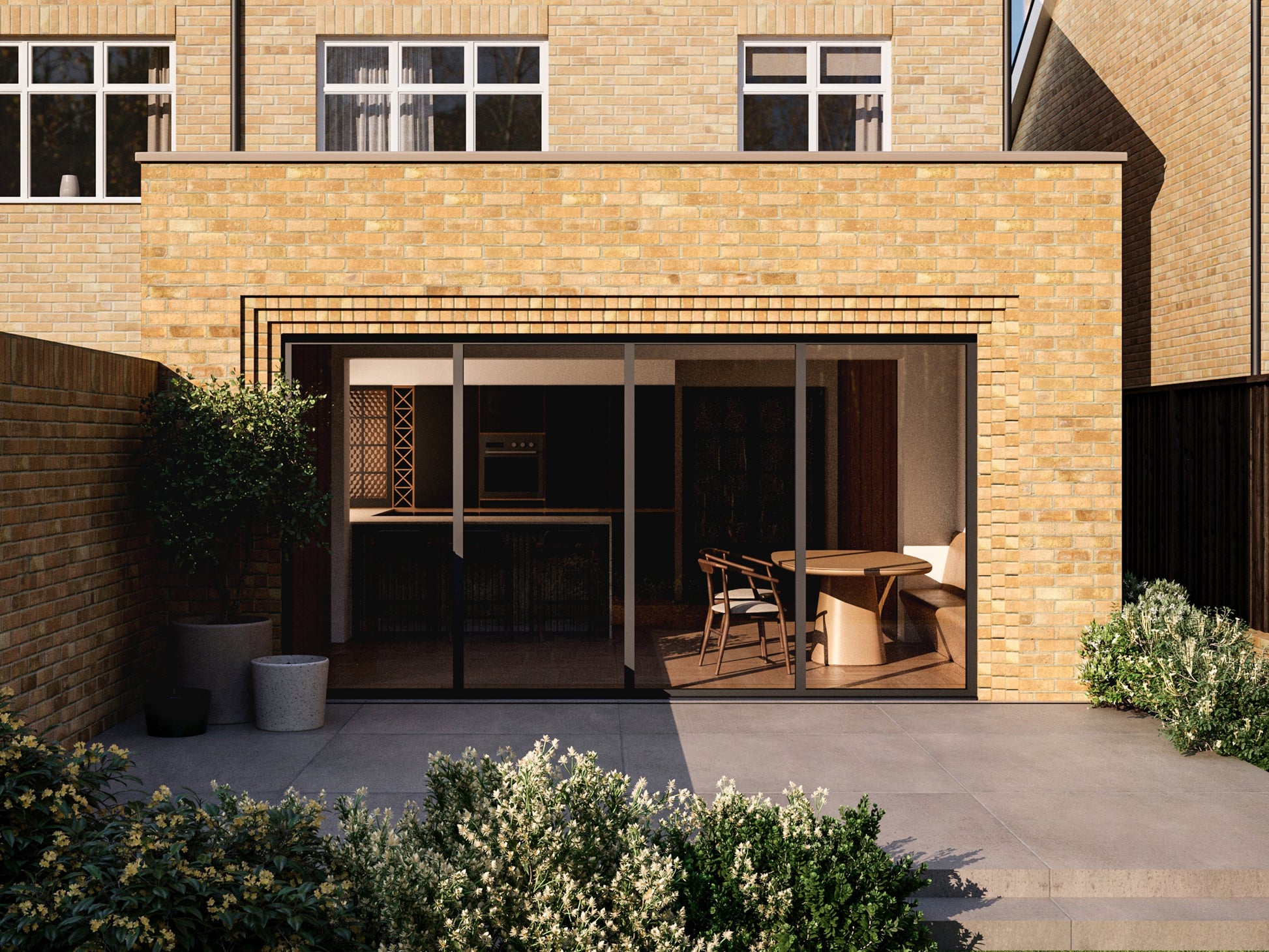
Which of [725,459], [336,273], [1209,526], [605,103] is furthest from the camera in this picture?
[725,459]

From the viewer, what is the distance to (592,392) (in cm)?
1231

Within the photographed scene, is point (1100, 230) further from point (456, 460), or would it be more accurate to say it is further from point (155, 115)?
point (155, 115)

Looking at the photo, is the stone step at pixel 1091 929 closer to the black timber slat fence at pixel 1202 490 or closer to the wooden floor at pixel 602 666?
the wooden floor at pixel 602 666

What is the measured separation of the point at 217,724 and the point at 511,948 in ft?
14.3

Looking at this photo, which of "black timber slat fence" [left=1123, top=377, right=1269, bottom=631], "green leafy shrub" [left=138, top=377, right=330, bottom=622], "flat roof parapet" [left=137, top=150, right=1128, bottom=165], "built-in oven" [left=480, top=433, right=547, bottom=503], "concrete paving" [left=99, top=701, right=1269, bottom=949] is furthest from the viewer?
"built-in oven" [left=480, top=433, right=547, bottom=503]

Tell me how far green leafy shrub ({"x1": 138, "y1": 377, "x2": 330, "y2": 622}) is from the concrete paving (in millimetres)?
1222

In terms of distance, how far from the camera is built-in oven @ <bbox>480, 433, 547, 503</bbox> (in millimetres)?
12250

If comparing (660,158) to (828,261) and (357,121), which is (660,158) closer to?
(828,261)

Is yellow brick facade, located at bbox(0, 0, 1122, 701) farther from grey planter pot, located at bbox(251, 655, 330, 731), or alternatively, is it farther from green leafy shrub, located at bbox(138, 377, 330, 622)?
grey planter pot, located at bbox(251, 655, 330, 731)

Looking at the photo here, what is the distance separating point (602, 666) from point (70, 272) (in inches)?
245

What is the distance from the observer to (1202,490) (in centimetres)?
883

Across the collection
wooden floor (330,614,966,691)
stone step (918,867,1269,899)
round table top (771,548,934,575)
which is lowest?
stone step (918,867,1269,899)

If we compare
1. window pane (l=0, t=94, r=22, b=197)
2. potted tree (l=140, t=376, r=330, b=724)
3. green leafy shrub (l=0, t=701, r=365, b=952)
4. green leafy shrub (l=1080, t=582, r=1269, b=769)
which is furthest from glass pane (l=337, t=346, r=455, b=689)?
green leafy shrub (l=1080, t=582, r=1269, b=769)

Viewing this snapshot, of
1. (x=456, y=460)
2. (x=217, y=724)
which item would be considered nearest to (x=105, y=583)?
(x=217, y=724)
